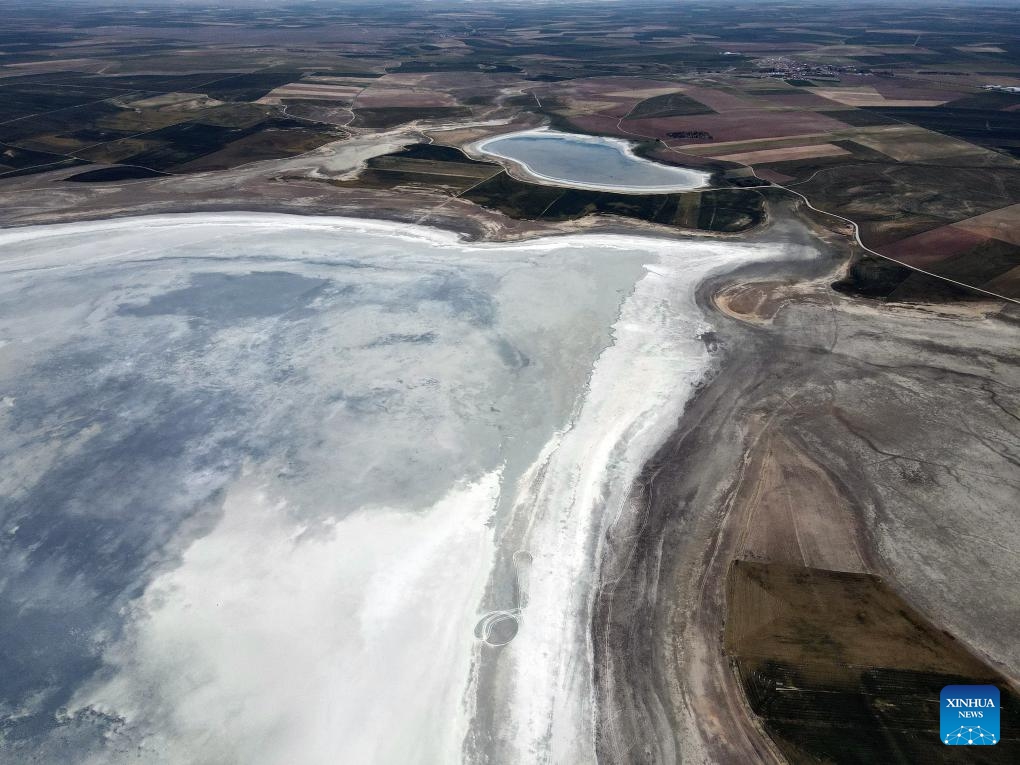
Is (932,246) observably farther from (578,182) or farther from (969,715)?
(969,715)

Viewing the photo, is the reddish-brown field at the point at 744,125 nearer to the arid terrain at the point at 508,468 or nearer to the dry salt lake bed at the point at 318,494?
the arid terrain at the point at 508,468

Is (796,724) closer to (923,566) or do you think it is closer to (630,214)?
(923,566)

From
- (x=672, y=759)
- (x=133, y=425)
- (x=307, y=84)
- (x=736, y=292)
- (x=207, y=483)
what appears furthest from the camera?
(x=307, y=84)

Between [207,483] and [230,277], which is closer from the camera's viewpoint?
[207,483]

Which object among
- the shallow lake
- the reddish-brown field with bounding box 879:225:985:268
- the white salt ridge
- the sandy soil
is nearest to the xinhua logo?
the sandy soil

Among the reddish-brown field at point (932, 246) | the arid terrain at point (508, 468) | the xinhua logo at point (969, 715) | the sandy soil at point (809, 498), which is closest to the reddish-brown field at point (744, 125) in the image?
the arid terrain at point (508, 468)

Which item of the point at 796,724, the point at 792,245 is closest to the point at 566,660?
the point at 796,724

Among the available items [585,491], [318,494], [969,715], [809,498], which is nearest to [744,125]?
[809,498]
